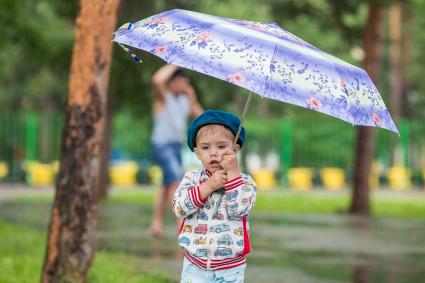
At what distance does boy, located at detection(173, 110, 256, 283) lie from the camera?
5195mm

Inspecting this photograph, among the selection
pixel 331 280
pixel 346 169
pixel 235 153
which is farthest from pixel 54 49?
pixel 346 169

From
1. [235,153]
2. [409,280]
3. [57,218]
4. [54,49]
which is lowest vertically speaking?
[409,280]

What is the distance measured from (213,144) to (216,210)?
332 mm

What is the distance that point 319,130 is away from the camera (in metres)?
32.0

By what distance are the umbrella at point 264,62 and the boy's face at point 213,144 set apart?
0.45m

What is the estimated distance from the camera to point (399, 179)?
31.6 meters

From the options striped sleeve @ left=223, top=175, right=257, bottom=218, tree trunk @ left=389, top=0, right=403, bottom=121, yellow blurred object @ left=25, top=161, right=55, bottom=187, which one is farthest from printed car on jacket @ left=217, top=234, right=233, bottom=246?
tree trunk @ left=389, top=0, right=403, bottom=121

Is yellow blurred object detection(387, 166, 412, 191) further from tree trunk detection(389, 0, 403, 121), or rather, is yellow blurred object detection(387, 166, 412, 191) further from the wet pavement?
the wet pavement

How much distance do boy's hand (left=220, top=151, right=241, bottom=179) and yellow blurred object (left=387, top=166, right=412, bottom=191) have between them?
26.8 meters

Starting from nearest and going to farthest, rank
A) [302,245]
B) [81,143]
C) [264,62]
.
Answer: [264,62] → [81,143] → [302,245]

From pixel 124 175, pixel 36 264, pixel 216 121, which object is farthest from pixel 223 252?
pixel 124 175

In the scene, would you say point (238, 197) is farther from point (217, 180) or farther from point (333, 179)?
point (333, 179)

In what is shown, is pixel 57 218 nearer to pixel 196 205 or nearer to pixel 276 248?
pixel 196 205

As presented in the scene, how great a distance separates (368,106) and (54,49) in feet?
44.5
